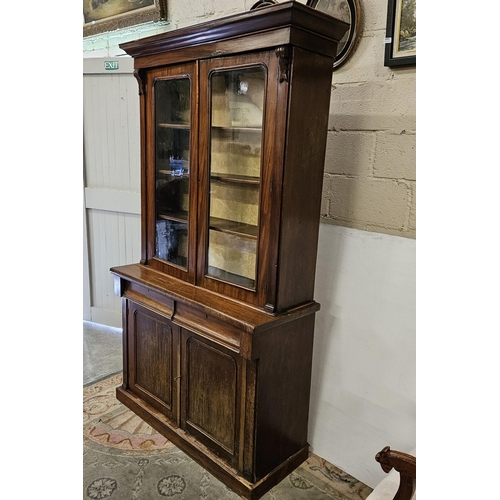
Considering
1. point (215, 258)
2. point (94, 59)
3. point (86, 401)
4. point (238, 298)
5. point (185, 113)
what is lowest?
point (86, 401)

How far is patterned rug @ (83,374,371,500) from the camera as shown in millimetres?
1840

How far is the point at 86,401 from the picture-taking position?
2.49m

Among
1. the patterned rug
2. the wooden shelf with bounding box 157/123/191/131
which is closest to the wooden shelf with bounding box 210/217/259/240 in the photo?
the wooden shelf with bounding box 157/123/191/131

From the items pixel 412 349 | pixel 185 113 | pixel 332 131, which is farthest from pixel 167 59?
pixel 412 349

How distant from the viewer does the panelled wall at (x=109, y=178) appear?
9.87 feet

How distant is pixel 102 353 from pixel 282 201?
2.06 metres

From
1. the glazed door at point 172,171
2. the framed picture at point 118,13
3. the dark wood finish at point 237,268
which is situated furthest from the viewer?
the framed picture at point 118,13

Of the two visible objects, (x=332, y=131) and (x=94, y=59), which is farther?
(x=94, y=59)

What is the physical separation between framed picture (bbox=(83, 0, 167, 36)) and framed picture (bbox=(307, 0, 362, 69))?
114 cm

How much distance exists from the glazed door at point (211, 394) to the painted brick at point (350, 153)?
894 mm

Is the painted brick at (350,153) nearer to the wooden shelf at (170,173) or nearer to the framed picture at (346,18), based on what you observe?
the framed picture at (346,18)

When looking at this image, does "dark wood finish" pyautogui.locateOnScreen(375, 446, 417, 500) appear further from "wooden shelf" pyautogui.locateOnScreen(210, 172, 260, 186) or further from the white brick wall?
"wooden shelf" pyautogui.locateOnScreen(210, 172, 260, 186)

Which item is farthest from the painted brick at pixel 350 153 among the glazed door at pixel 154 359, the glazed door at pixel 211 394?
the glazed door at pixel 154 359
